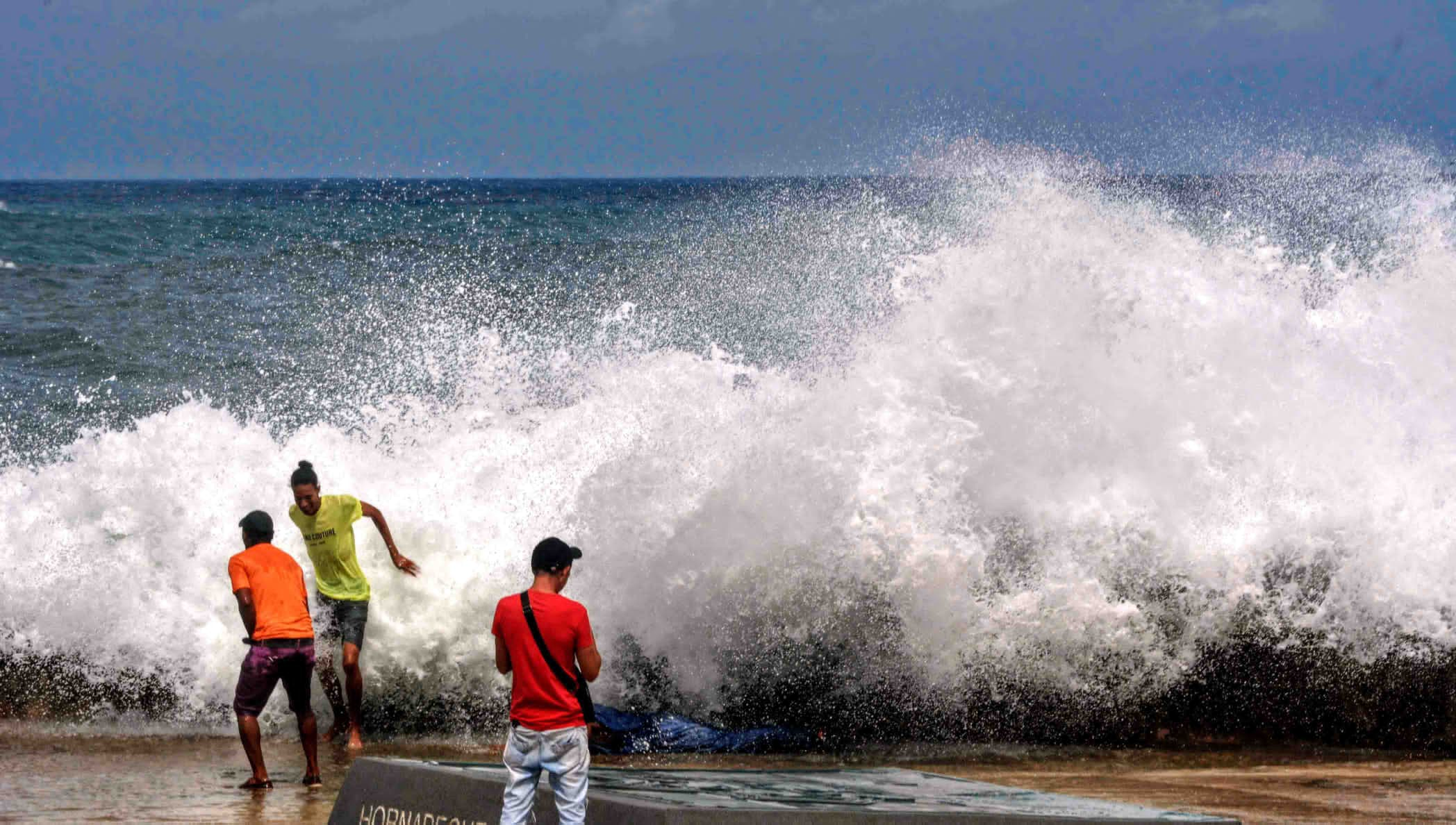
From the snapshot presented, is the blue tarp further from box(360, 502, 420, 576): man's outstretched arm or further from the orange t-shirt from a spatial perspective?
the orange t-shirt

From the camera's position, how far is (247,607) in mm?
7328

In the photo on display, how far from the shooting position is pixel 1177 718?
9.39 metres

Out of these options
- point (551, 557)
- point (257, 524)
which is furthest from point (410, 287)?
point (551, 557)

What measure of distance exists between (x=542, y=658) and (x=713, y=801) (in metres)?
0.74

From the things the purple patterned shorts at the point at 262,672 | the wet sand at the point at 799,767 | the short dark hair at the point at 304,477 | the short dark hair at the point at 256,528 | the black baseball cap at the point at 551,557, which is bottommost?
the wet sand at the point at 799,767

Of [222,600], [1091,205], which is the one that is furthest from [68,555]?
[1091,205]

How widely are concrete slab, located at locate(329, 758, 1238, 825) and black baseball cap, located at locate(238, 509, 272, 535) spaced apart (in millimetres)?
2004

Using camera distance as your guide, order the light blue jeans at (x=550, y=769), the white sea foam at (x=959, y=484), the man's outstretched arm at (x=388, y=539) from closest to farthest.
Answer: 1. the light blue jeans at (x=550, y=769)
2. the man's outstretched arm at (x=388, y=539)
3. the white sea foam at (x=959, y=484)

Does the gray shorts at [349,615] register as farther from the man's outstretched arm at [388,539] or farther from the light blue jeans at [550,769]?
the light blue jeans at [550,769]

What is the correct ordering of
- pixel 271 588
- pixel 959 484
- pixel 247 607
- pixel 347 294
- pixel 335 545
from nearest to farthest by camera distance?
pixel 247 607 < pixel 271 588 < pixel 335 545 < pixel 959 484 < pixel 347 294

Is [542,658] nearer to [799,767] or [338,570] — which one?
[799,767]

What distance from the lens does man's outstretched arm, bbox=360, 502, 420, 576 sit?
898 cm

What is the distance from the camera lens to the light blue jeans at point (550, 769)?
16.4 feet

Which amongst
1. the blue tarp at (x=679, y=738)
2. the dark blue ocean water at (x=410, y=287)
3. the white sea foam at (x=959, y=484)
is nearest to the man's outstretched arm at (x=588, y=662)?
the blue tarp at (x=679, y=738)
